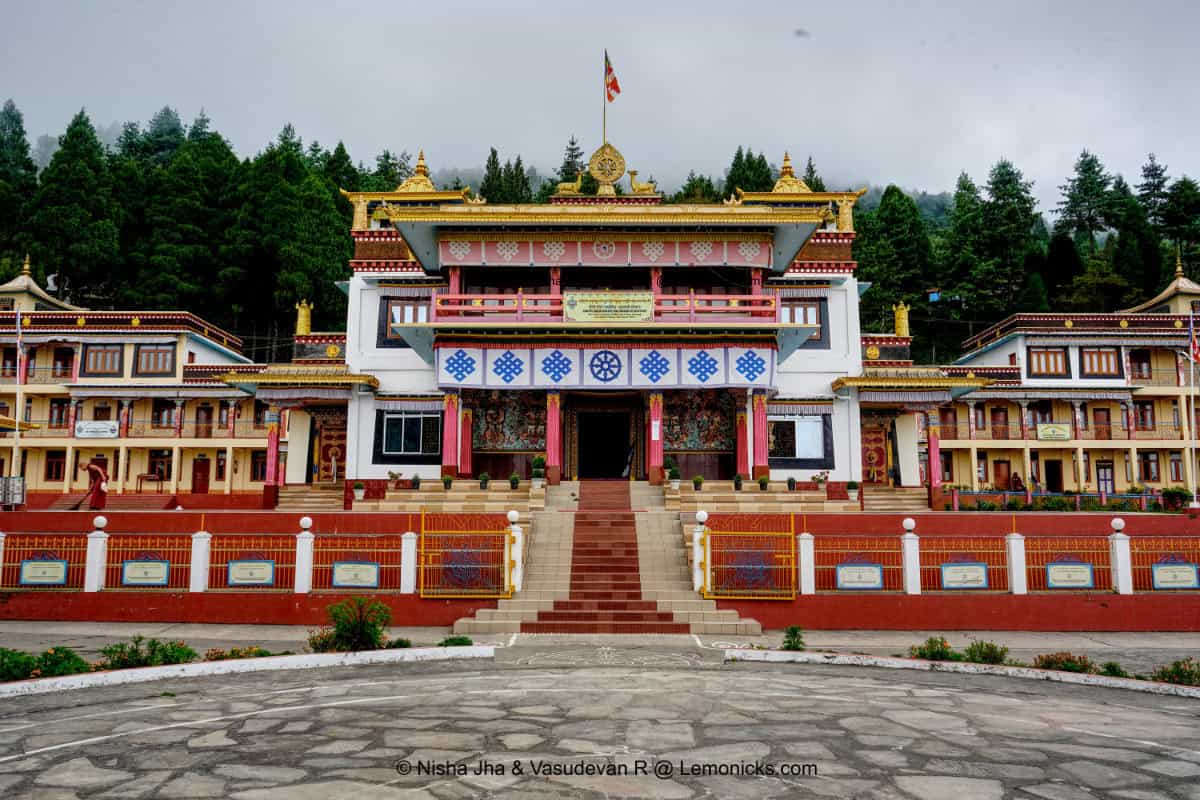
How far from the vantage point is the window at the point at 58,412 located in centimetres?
3925

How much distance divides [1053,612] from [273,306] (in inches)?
1768

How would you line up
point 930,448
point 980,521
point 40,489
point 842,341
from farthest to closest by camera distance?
point 40,489, point 842,341, point 930,448, point 980,521

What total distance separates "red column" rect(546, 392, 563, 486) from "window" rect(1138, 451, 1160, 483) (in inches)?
1212

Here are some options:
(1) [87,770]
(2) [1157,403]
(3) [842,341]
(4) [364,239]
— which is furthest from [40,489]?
(2) [1157,403]

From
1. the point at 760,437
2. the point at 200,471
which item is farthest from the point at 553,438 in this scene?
the point at 200,471

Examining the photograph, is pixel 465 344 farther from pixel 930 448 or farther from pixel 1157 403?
pixel 1157 403

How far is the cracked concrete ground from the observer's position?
5301mm

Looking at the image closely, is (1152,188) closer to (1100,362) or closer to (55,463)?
(1100,362)

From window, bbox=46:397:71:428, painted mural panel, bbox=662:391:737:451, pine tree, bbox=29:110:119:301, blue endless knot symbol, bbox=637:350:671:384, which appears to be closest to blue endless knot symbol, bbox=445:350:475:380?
blue endless knot symbol, bbox=637:350:671:384

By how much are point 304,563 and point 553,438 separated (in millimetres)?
9824

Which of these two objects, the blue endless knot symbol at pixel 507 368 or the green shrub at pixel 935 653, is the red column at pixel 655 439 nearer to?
the blue endless knot symbol at pixel 507 368

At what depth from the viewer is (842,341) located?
91.7 ft

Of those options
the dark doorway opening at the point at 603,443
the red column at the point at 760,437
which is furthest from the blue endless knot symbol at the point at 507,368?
the red column at the point at 760,437

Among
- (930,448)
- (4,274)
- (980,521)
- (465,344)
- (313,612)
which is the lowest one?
(313,612)
